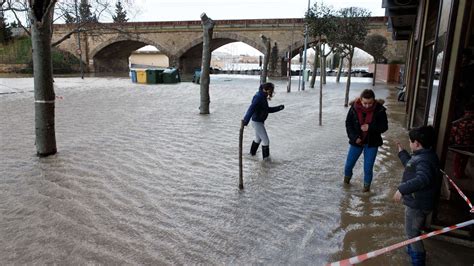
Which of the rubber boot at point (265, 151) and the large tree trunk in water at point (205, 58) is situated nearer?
the rubber boot at point (265, 151)

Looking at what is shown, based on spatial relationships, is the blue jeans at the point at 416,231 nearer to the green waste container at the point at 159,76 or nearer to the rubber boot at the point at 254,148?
the rubber boot at the point at 254,148

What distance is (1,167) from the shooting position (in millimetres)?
5676

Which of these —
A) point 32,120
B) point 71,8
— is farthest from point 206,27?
point 71,8

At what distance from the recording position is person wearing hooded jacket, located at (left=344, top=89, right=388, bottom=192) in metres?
4.56

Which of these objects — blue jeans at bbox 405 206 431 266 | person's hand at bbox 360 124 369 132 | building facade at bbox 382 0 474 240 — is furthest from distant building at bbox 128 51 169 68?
blue jeans at bbox 405 206 431 266

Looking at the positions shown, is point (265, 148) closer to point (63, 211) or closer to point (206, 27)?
point (63, 211)

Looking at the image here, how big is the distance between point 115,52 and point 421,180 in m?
48.3

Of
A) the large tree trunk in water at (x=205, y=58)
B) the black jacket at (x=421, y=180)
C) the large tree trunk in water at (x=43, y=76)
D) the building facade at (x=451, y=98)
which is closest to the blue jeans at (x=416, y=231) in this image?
the black jacket at (x=421, y=180)

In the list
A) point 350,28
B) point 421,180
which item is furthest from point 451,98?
point 350,28

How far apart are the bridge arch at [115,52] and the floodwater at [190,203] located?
3415 centimetres

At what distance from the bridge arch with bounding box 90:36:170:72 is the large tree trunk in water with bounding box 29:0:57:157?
34.8 m

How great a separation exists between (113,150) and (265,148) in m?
2.83

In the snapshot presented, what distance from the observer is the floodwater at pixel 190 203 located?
3355 millimetres

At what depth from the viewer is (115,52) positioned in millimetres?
46781
